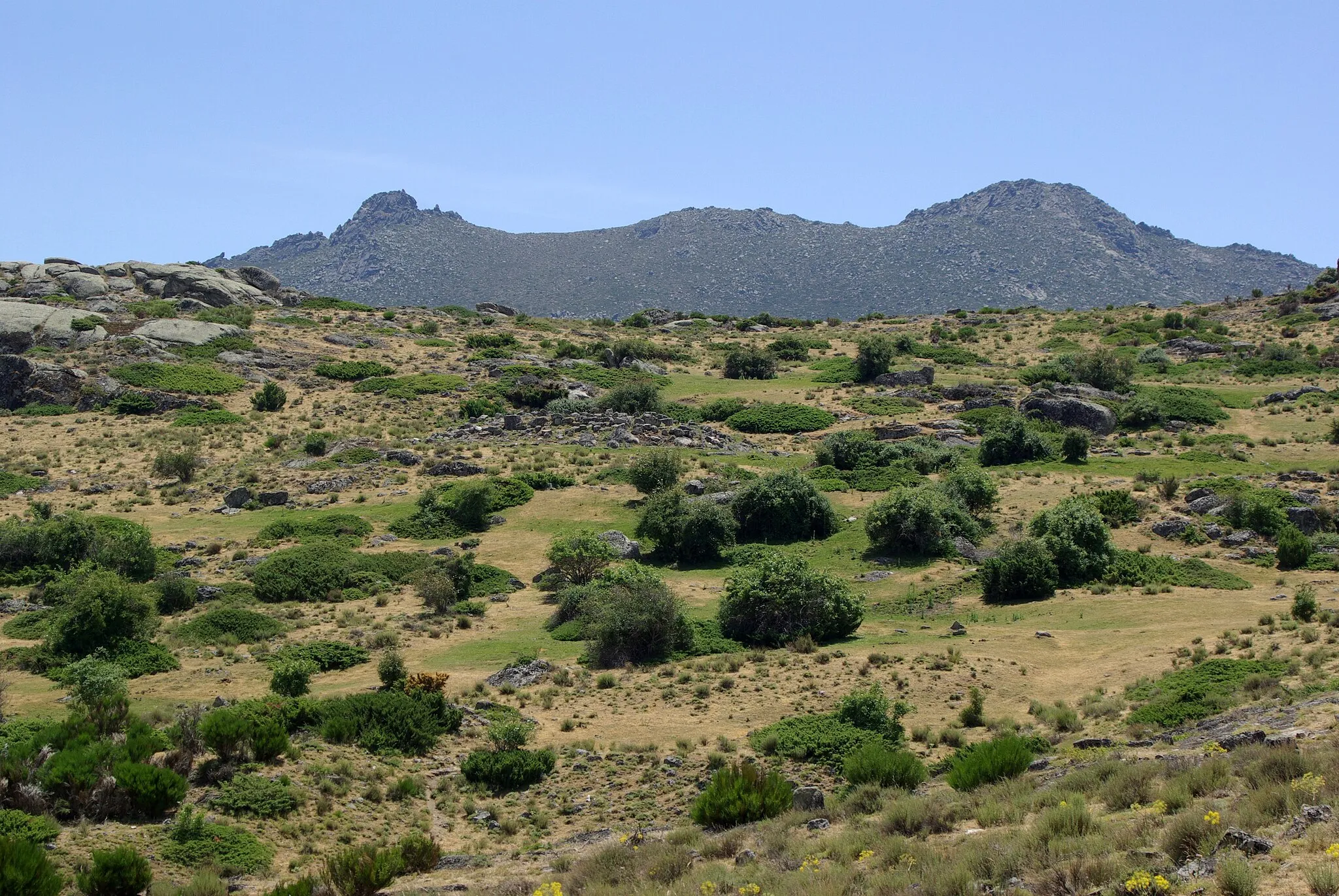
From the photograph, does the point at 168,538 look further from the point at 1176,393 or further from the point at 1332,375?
the point at 1332,375

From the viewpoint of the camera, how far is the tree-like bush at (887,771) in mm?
15422

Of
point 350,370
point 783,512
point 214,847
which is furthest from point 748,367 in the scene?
point 214,847

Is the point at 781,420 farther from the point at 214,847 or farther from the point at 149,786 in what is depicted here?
the point at 214,847

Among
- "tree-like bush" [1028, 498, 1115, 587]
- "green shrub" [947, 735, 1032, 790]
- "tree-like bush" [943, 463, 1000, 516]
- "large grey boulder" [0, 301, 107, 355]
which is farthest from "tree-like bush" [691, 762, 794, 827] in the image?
"large grey boulder" [0, 301, 107, 355]

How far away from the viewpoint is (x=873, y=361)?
5962cm

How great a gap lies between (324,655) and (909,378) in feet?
133

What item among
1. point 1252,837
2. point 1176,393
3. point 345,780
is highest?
point 1176,393

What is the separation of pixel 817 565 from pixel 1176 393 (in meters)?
28.5

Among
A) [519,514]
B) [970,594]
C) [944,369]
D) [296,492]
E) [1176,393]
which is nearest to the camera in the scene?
[970,594]

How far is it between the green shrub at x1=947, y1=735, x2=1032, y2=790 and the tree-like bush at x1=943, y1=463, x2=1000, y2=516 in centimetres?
1923

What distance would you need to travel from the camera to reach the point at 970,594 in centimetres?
2839

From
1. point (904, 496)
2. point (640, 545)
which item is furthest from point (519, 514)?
point (904, 496)

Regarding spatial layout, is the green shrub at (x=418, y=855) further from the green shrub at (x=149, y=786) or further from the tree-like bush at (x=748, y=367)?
the tree-like bush at (x=748, y=367)

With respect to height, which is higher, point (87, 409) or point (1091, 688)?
point (87, 409)
